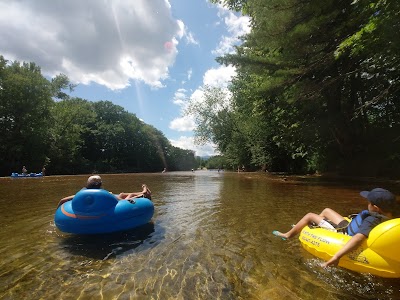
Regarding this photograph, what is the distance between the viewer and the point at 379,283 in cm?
364

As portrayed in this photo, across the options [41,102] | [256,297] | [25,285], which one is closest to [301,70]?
[256,297]

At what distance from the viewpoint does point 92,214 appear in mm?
5148

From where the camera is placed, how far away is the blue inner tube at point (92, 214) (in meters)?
5.11

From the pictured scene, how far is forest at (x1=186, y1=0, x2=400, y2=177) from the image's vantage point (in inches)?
396

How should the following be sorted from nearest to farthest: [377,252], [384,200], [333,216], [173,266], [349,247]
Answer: [377,252]
[349,247]
[384,200]
[173,266]
[333,216]

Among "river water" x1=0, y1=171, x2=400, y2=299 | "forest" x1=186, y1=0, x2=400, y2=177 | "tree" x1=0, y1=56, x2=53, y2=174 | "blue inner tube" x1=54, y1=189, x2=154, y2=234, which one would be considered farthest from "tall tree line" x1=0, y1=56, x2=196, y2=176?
"blue inner tube" x1=54, y1=189, x2=154, y2=234

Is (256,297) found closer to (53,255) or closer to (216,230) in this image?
(216,230)

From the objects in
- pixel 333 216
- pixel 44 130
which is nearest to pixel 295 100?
pixel 333 216

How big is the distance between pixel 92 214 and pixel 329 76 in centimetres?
1407

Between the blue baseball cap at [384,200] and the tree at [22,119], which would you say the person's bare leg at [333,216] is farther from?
the tree at [22,119]

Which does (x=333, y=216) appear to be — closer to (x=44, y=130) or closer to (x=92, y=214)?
(x=92, y=214)

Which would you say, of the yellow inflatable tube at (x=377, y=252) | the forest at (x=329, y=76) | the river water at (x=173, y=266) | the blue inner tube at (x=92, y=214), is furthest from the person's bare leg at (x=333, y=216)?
the forest at (x=329, y=76)

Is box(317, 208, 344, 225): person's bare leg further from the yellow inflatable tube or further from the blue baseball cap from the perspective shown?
the blue baseball cap

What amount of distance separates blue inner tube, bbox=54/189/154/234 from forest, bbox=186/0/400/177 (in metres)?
8.74
